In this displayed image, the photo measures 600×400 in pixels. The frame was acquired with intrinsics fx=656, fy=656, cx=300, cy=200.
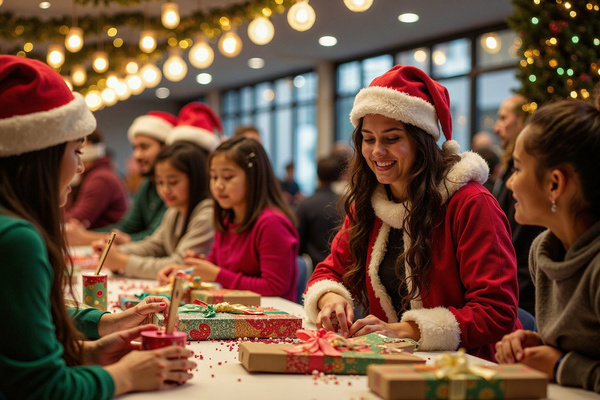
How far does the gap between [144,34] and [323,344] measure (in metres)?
4.43

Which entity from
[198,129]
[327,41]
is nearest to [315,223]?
[198,129]

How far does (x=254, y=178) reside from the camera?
3285 mm

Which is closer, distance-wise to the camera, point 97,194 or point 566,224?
point 566,224

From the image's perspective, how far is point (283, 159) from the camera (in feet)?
48.0

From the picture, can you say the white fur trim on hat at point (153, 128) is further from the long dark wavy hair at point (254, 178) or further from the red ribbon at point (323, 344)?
the red ribbon at point (323, 344)

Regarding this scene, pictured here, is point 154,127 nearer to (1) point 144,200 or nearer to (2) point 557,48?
(1) point 144,200

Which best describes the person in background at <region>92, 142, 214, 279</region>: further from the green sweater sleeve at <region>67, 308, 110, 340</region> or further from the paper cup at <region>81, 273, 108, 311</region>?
the green sweater sleeve at <region>67, 308, 110, 340</region>

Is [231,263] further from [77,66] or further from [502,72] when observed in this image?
[502,72]

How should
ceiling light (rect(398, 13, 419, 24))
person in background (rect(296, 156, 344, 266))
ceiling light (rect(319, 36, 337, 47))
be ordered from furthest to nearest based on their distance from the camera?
ceiling light (rect(319, 36, 337, 47))
ceiling light (rect(398, 13, 419, 24))
person in background (rect(296, 156, 344, 266))

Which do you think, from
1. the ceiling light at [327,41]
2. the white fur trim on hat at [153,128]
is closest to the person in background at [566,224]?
the white fur trim on hat at [153,128]

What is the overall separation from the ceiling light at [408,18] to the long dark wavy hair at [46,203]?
7.54 metres

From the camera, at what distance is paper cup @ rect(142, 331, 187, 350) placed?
159 cm

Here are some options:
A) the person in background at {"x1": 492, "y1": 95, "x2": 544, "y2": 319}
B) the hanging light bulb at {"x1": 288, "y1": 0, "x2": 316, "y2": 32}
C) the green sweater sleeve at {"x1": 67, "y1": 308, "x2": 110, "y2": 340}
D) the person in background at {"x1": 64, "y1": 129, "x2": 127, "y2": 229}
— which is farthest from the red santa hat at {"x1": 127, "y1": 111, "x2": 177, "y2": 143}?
the green sweater sleeve at {"x1": 67, "y1": 308, "x2": 110, "y2": 340}

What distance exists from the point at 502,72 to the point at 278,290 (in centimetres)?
697
